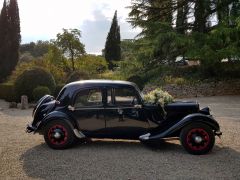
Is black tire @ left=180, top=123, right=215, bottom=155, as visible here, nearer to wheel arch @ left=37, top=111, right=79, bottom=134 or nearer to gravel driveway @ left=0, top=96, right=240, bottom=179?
gravel driveway @ left=0, top=96, right=240, bottom=179

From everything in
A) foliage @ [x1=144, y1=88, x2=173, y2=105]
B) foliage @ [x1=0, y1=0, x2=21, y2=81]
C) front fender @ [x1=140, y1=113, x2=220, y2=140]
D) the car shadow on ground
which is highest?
foliage @ [x1=0, y1=0, x2=21, y2=81]

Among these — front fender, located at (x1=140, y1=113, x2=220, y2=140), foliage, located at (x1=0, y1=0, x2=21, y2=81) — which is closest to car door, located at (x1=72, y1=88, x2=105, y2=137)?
front fender, located at (x1=140, y1=113, x2=220, y2=140)

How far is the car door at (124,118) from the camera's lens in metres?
7.83

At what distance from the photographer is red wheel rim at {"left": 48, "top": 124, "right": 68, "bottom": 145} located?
7867 mm

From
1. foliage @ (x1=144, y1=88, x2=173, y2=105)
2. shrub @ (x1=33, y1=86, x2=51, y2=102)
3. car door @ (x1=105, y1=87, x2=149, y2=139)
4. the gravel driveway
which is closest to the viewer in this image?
the gravel driveway

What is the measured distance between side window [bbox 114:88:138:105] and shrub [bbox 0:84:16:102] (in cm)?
1372

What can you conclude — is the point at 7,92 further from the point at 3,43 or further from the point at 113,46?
the point at 113,46

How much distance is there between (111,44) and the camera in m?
46.4

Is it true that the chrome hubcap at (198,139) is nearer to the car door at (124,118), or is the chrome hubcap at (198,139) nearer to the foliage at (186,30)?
the car door at (124,118)

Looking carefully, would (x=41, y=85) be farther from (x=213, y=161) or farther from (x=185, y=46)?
(x=213, y=161)

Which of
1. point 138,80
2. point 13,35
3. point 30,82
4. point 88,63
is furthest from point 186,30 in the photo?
point 13,35

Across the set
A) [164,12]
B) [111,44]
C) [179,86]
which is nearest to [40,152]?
[179,86]

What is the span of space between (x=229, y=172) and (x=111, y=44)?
134 feet

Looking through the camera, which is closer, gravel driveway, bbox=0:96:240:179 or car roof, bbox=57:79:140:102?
gravel driveway, bbox=0:96:240:179
